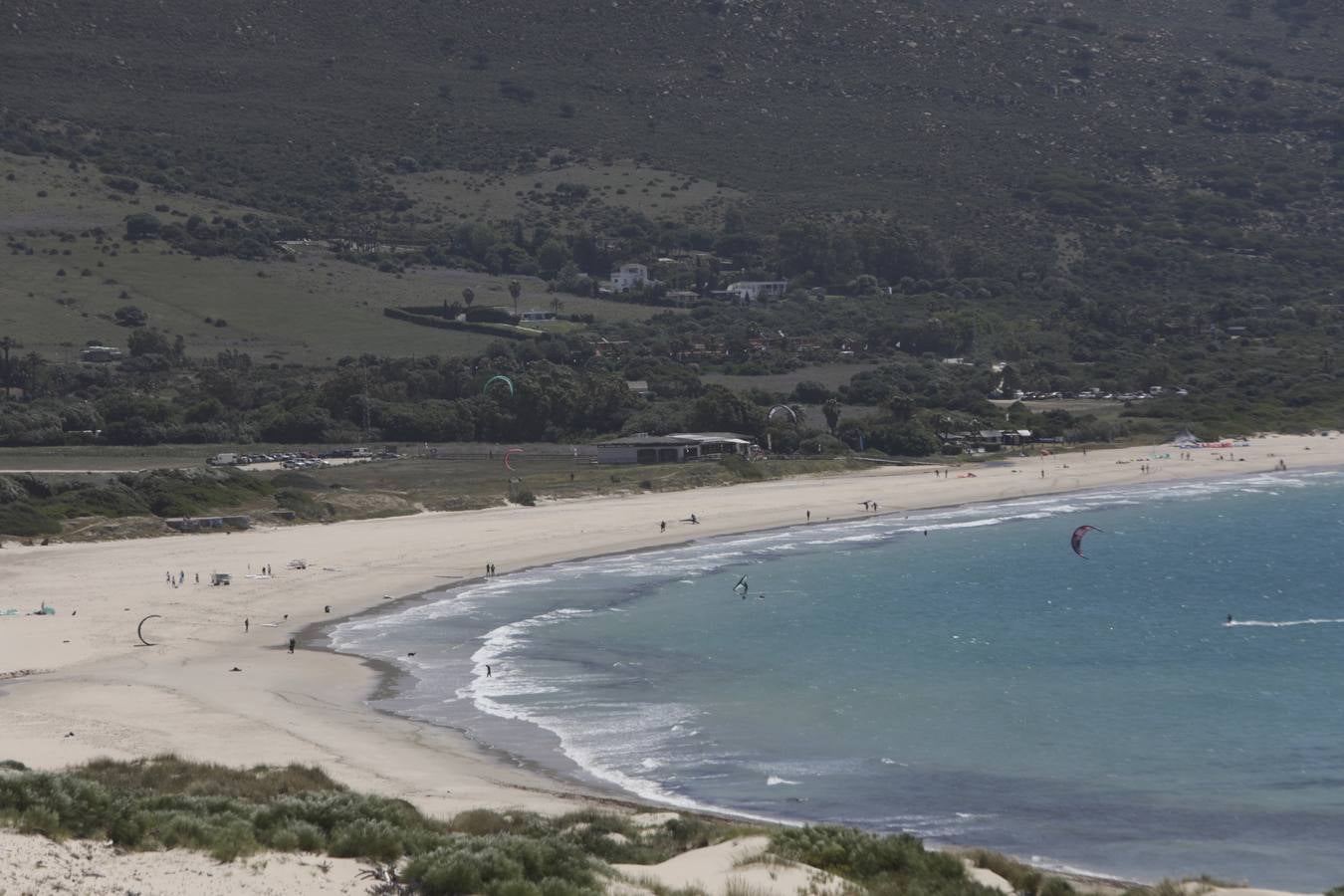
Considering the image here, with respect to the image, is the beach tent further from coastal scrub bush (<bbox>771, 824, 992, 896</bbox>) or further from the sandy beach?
coastal scrub bush (<bbox>771, 824, 992, 896</bbox>)

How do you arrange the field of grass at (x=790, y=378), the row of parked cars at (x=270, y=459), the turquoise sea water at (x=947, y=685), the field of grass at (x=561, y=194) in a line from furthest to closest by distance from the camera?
the field of grass at (x=561, y=194)
the field of grass at (x=790, y=378)
the row of parked cars at (x=270, y=459)
the turquoise sea water at (x=947, y=685)

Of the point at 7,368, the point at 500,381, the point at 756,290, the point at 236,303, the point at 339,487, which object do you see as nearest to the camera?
the point at 339,487

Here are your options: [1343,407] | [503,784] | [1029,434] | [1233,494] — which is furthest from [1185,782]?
[1343,407]

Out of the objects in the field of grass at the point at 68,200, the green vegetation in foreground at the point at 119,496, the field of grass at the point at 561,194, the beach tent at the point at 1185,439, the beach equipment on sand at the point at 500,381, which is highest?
the field of grass at the point at 561,194

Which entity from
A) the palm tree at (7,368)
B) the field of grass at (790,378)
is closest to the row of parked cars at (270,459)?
the palm tree at (7,368)

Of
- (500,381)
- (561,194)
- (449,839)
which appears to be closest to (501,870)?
(449,839)

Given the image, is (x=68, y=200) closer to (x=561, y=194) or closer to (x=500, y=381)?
(x=561, y=194)

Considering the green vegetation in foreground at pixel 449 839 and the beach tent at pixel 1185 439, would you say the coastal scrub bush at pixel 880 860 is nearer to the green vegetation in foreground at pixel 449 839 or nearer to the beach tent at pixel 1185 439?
the green vegetation in foreground at pixel 449 839
